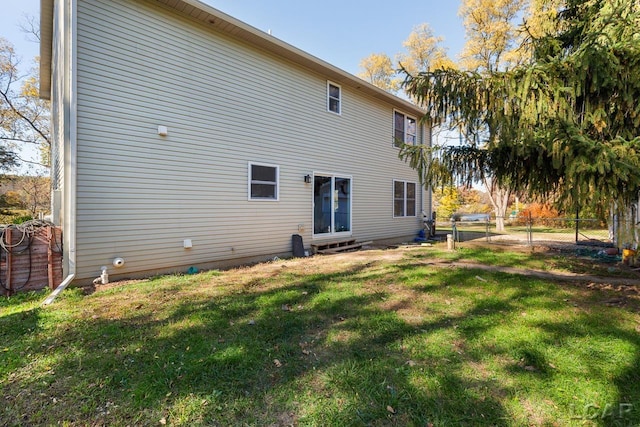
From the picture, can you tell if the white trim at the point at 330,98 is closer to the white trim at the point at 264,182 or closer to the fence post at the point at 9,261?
the white trim at the point at 264,182

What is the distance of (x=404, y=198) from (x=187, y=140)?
8.49 metres

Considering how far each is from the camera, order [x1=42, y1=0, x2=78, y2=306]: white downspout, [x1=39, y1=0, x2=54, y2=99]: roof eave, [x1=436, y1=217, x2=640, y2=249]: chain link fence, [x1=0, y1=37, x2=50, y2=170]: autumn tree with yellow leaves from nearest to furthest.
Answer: [x1=42, y1=0, x2=78, y2=306]: white downspout < [x1=39, y1=0, x2=54, y2=99]: roof eave < [x1=436, y1=217, x2=640, y2=249]: chain link fence < [x1=0, y1=37, x2=50, y2=170]: autumn tree with yellow leaves

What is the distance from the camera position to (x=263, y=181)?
7531 mm

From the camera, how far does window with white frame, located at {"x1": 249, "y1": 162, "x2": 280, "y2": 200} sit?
288 inches

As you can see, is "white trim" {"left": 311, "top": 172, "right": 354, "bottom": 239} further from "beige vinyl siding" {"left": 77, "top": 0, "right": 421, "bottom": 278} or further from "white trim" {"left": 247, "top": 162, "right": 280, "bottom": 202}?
"white trim" {"left": 247, "top": 162, "right": 280, "bottom": 202}

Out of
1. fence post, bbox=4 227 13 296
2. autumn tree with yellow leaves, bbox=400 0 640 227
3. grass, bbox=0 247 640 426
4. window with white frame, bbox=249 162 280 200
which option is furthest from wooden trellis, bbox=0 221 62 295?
autumn tree with yellow leaves, bbox=400 0 640 227

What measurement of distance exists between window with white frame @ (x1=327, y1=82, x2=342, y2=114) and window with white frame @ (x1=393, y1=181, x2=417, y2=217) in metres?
3.78

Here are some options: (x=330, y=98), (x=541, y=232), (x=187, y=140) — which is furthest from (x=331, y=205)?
(x=541, y=232)

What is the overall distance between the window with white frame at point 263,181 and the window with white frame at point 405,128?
587 cm

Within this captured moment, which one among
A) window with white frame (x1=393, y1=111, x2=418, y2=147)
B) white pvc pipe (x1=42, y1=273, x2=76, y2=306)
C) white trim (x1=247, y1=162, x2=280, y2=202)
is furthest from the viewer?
window with white frame (x1=393, y1=111, x2=418, y2=147)

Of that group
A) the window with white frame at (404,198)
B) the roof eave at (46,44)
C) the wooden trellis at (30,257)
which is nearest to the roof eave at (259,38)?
the roof eave at (46,44)

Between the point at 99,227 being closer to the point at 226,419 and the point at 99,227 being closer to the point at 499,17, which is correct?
the point at 226,419

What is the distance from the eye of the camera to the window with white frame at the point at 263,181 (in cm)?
731

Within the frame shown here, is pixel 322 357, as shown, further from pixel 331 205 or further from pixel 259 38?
pixel 259 38
